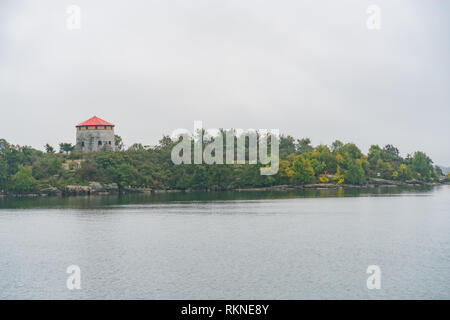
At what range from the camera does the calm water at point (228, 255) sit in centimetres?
2333

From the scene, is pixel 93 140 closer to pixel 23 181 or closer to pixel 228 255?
pixel 23 181

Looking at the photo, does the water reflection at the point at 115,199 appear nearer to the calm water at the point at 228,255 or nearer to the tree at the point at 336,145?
the calm water at the point at 228,255

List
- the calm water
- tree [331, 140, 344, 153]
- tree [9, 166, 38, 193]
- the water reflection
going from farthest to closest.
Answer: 1. tree [331, 140, 344, 153]
2. tree [9, 166, 38, 193]
3. the water reflection
4. the calm water

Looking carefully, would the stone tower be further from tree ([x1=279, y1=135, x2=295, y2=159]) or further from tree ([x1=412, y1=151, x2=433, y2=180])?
tree ([x1=412, y1=151, x2=433, y2=180])

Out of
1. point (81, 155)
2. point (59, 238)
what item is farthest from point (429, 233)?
point (81, 155)

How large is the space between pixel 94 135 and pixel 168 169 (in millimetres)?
15573

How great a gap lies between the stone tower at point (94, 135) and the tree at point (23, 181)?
16.6 metres

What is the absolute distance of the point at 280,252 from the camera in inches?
1223

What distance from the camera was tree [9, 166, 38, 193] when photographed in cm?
8844

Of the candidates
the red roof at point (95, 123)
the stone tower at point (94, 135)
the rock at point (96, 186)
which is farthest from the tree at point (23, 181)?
the red roof at point (95, 123)

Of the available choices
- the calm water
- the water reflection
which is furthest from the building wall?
the calm water

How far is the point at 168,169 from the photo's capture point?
10675 centimetres

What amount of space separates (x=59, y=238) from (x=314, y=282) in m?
20.3

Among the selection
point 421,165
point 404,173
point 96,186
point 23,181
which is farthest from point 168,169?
point 421,165
